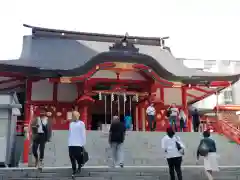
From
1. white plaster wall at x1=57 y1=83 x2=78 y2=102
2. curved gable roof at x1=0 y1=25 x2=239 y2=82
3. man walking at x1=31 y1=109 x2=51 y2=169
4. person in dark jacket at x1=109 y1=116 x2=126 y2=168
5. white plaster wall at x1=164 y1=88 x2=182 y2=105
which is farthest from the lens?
white plaster wall at x1=164 y1=88 x2=182 y2=105

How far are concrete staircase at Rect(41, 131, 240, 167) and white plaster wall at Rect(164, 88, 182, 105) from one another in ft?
17.6

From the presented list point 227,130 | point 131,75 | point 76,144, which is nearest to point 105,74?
point 131,75

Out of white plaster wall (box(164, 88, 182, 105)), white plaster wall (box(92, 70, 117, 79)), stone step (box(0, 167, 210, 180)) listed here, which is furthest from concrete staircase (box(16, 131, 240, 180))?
white plaster wall (box(92, 70, 117, 79))

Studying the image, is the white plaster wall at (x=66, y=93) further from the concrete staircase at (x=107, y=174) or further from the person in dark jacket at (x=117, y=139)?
the concrete staircase at (x=107, y=174)

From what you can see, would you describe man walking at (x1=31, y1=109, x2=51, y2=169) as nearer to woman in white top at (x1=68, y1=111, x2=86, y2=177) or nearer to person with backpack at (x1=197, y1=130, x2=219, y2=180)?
woman in white top at (x1=68, y1=111, x2=86, y2=177)

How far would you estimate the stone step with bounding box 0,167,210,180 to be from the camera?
8203 millimetres

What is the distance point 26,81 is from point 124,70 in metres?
5.19

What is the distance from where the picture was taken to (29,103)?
17.9 m

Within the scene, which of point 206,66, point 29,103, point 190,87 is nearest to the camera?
point 29,103

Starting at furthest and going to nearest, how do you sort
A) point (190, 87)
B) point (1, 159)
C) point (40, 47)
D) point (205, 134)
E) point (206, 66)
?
point (206, 66) → point (40, 47) → point (190, 87) → point (1, 159) → point (205, 134)

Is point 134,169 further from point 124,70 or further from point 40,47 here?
point 40,47

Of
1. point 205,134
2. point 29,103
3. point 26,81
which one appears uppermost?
point 26,81

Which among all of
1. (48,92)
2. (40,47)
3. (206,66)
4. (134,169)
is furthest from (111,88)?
(206,66)

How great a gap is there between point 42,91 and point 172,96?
737 centimetres
